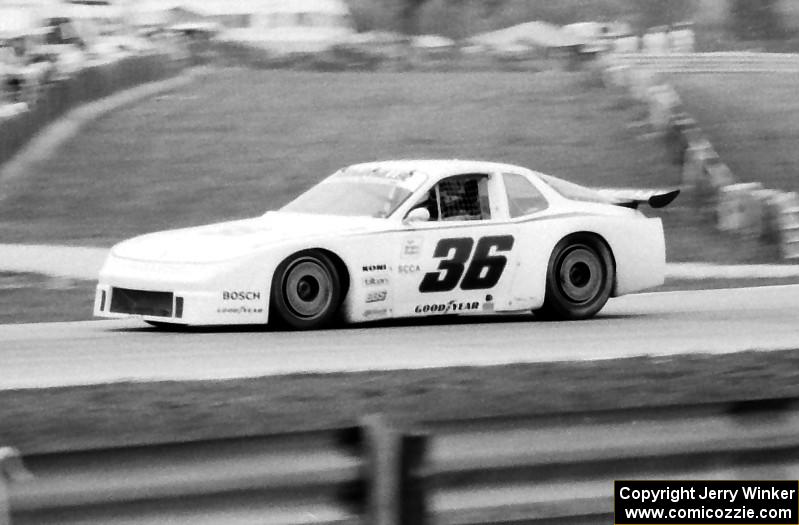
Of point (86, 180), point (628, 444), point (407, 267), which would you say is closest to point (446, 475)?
point (628, 444)

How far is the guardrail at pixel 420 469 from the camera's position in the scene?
13.4 ft

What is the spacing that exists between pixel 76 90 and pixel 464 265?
1891 centimetres

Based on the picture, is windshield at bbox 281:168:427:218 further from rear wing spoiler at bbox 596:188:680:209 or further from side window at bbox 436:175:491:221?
rear wing spoiler at bbox 596:188:680:209

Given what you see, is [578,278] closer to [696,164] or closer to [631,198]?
[631,198]

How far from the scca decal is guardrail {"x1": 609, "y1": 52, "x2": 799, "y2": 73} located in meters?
22.0

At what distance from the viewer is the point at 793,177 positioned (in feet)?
84.1

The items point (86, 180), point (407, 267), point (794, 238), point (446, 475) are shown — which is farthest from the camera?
point (86, 180)

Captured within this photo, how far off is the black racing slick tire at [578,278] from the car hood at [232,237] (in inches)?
58.6

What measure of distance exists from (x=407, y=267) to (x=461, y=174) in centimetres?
103

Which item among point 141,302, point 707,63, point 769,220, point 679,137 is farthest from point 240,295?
point 707,63

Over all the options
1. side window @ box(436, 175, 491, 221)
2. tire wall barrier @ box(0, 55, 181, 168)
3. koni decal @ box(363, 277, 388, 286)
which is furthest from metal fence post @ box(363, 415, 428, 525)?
tire wall barrier @ box(0, 55, 181, 168)

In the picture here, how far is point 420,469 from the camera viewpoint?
4.36 m

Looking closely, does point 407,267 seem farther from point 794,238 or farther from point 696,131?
point 696,131

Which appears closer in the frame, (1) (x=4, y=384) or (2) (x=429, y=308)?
(1) (x=4, y=384)
